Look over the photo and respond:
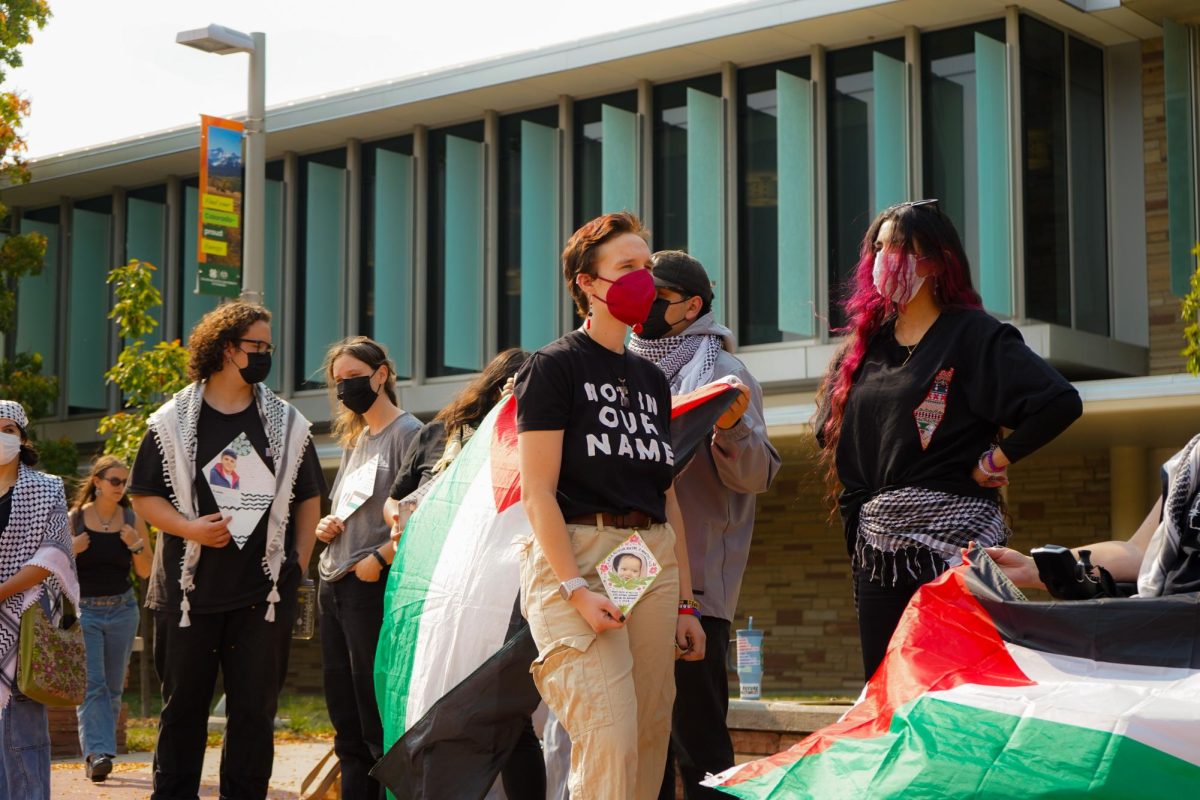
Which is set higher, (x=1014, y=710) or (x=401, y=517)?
(x=401, y=517)

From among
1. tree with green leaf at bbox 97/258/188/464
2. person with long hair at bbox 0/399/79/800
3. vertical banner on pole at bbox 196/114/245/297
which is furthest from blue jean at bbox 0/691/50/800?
tree with green leaf at bbox 97/258/188/464

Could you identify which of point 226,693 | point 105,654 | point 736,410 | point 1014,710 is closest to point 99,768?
point 105,654

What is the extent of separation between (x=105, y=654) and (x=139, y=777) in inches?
40.5

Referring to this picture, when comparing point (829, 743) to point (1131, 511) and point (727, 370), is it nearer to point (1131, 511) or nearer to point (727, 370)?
point (727, 370)

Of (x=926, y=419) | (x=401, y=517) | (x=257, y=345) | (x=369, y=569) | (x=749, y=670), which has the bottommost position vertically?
(x=749, y=670)

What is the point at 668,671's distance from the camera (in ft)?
17.3

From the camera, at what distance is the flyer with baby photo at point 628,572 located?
16.8 feet

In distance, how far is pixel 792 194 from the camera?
2125cm

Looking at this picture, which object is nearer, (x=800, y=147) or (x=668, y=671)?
(x=668, y=671)

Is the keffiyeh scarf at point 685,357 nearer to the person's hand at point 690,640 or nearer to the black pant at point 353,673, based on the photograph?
the person's hand at point 690,640

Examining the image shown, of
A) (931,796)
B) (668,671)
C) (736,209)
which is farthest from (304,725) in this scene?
(931,796)

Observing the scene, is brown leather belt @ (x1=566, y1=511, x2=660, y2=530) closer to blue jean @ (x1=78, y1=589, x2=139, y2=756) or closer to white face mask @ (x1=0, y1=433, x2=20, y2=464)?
white face mask @ (x1=0, y1=433, x2=20, y2=464)

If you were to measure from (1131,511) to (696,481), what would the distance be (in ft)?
51.4

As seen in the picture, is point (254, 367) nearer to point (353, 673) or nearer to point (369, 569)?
point (369, 569)
